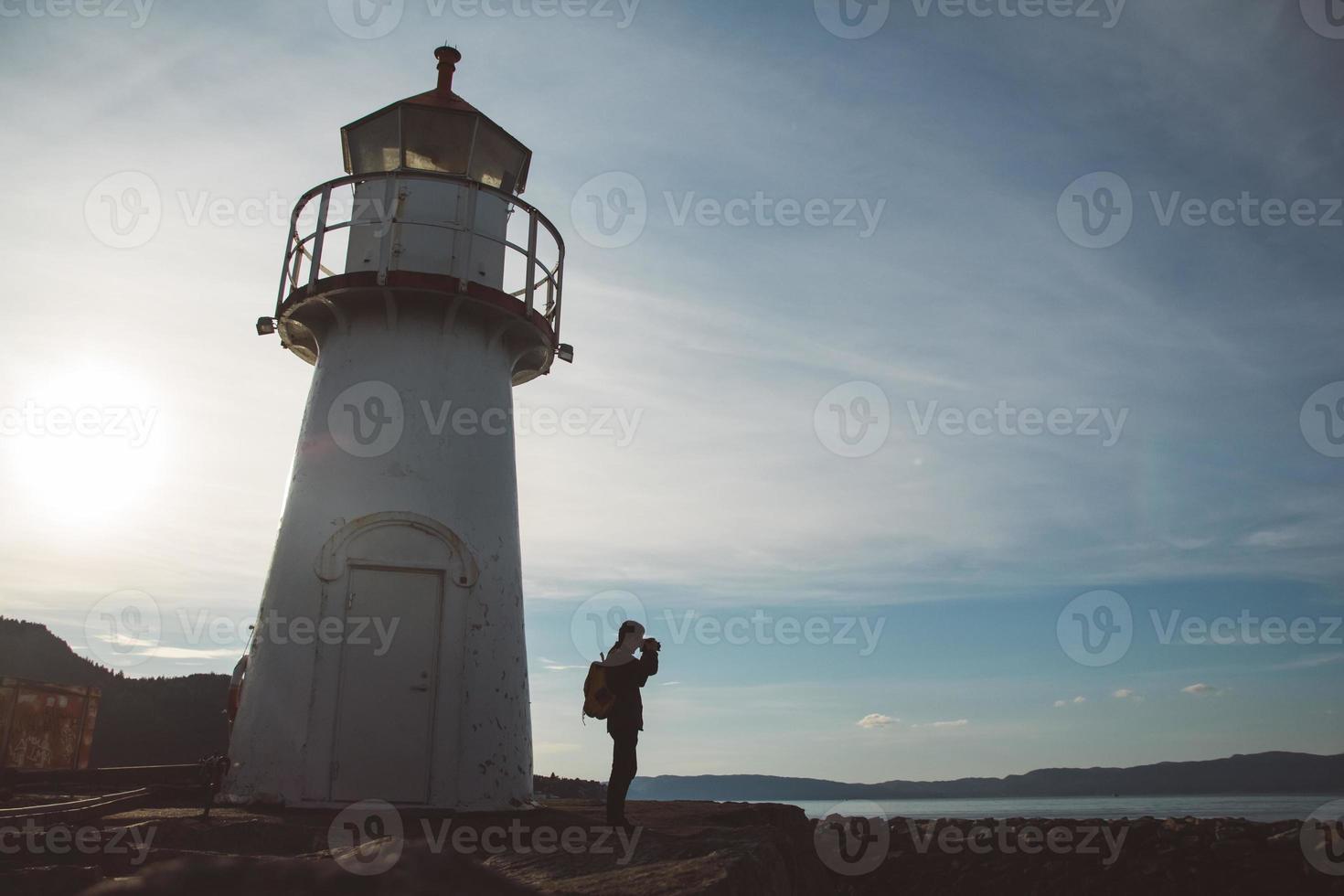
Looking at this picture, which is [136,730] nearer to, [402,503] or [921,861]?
[402,503]

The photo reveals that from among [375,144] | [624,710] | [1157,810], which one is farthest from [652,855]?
[1157,810]

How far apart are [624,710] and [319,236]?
21.7 feet

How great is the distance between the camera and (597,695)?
306 inches

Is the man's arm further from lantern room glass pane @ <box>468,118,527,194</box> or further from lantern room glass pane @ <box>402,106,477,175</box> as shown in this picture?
lantern room glass pane @ <box>402,106,477,175</box>

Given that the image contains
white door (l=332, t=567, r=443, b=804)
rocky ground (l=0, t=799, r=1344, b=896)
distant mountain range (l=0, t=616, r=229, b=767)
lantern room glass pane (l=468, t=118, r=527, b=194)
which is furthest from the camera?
distant mountain range (l=0, t=616, r=229, b=767)

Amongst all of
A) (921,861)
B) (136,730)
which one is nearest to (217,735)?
(136,730)

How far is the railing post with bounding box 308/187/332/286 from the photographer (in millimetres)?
10023

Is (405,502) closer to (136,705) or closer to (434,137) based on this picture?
(434,137)

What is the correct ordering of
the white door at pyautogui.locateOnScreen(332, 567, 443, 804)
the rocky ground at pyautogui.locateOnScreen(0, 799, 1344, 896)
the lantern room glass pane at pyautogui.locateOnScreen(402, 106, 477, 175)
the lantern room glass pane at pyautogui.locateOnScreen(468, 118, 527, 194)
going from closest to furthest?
the rocky ground at pyautogui.locateOnScreen(0, 799, 1344, 896) → the white door at pyautogui.locateOnScreen(332, 567, 443, 804) → the lantern room glass pane at pyautogui.locateOnScreen(402, 106, 477, 175) → the lantern room glass pane at pyautogui.locateOnScreen(468, 118, 527, 194)

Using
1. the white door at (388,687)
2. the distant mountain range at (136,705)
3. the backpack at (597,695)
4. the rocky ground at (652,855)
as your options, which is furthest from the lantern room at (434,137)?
the distant mountain range at (136,705)

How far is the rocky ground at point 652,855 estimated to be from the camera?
357 centimetres

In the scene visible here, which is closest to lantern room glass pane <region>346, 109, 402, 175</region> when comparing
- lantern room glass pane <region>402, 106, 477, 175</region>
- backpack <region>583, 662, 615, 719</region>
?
lantern room glass pane <region>402, 106, 477, 175</region>

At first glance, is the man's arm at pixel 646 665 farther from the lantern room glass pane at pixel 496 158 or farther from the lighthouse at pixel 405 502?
the lantern room glass pane at pixel 496 158

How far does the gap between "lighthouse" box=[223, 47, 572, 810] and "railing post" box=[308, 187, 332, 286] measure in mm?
22
